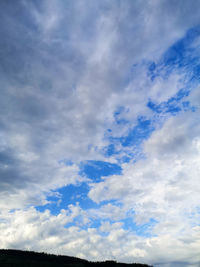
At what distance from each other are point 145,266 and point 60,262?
1183 centimetres

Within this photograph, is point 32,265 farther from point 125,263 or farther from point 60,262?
point 125,263

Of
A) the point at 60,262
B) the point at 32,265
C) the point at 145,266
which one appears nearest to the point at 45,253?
the point at 60,262

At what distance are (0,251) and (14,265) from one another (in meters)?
8.65

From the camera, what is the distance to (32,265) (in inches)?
989

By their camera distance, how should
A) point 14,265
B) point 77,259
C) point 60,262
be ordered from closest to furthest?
point 14,265 < point 60,262 < point 77,259

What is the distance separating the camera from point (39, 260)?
94.2ft

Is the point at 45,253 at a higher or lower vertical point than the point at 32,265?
higher

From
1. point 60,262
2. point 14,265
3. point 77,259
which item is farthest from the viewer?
point 77,259

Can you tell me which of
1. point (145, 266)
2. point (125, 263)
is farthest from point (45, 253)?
point (145, 266)

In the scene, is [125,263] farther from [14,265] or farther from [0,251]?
[0,251]

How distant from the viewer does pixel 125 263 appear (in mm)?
30469

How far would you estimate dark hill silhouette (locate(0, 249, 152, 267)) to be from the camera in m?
25.6

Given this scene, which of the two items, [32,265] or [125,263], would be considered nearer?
[32,265]

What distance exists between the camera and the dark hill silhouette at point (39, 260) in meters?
25.6
